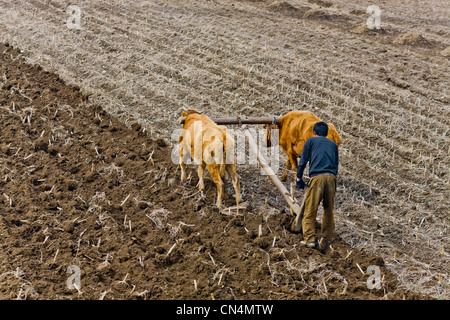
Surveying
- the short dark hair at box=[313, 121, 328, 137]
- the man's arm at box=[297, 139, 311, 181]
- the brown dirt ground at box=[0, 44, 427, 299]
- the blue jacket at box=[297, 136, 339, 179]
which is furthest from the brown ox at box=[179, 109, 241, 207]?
the short dark hair at box=[313, 121, 328, 137]

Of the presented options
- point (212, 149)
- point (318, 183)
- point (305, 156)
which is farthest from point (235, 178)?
point (318, 183)

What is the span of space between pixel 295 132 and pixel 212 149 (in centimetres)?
183

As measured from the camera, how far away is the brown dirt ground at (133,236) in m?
6.85

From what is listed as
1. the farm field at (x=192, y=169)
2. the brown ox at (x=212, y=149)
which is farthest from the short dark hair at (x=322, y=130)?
the farm field at (x=192, y=169)

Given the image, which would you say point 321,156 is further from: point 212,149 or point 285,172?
point 285,172

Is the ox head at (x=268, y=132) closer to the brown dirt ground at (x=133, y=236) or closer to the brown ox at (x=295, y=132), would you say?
the brown ox at (x=295, y=132)

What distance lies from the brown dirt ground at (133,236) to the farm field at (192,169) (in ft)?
0.10

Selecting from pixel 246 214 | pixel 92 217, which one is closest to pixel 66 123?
pixel 92 217

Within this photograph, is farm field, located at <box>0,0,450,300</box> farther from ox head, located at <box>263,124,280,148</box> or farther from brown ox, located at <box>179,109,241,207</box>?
ox head, located at <box>263,124,280,148</box>

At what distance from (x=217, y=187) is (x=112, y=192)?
195cm

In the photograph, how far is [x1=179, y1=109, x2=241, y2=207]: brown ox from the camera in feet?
27.8

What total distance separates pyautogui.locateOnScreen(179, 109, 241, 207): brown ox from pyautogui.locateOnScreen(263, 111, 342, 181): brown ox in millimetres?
1411

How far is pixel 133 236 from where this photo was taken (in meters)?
8.01

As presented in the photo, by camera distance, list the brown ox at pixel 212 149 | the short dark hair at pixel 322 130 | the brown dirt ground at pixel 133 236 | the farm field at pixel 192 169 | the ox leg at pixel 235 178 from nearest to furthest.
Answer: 1. the brown dirt ground at pixel 133 236
2. the farm field at pixel 192 169
3. the short dark hair at pixel 322 130
4. the brown ox at pixel 212 149
5. the ox leg at pixel 235 178
